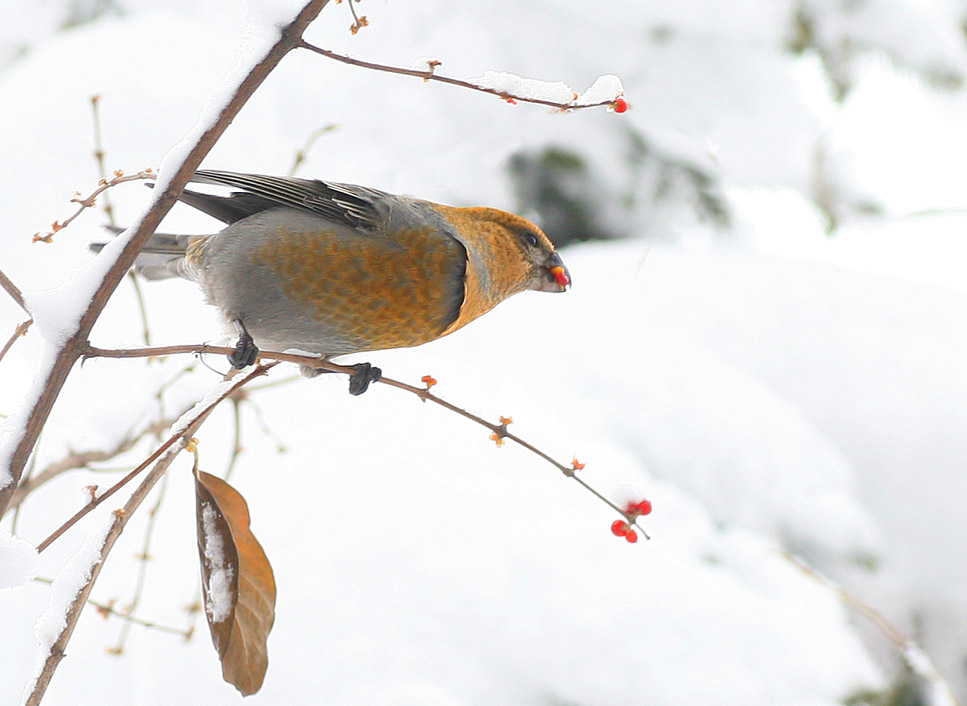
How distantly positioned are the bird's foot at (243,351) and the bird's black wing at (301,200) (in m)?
0.15

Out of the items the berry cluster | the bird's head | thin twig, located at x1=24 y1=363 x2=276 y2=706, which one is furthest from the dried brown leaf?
the bird's head

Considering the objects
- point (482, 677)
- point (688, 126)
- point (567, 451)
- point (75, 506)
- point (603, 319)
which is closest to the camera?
point (482, 677)

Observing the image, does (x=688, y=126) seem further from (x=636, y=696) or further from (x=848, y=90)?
(x=636, y=696)

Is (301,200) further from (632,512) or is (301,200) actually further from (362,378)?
(632,512)

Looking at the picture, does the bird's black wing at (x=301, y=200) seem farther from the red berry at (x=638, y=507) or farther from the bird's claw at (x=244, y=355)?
the red berry at (x=638, y=507)

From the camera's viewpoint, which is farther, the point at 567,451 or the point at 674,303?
the point at 674,303

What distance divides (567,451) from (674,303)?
0.62 metres

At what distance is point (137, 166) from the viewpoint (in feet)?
5.31

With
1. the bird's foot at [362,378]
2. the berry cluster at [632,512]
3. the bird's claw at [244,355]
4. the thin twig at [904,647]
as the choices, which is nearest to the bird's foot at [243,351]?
the bird's claw at [244,355]

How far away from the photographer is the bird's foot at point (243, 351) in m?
0.91

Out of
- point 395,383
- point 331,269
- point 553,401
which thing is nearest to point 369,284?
point 331,269

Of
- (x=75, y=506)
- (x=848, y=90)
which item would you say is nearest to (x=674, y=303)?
(x=848, y=90)

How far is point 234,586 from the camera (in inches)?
28.8

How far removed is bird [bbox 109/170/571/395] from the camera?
3.18ft
